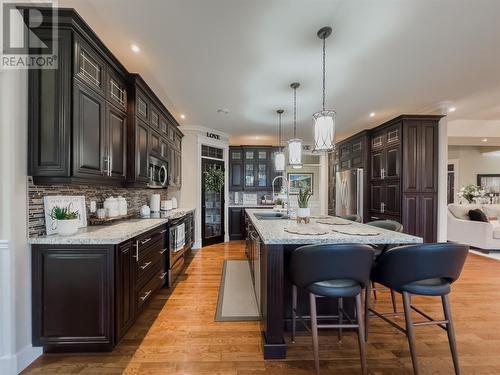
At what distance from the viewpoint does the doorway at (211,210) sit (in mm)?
5637

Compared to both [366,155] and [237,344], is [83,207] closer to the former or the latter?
[237,344]

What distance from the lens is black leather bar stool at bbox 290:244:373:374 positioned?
1555 mm

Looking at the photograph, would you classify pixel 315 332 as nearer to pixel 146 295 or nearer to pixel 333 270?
pixel 333 270

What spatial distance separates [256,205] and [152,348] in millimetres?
4912

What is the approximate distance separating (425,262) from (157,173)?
3.41 meters

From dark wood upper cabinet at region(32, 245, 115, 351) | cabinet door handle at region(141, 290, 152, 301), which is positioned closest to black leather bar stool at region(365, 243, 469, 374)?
dark wood upper cabinet at region(32, 245, 115, 351)

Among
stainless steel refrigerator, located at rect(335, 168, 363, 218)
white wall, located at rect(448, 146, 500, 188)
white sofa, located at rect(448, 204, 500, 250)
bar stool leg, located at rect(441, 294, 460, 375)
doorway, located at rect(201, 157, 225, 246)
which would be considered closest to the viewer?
bar stool leg, located at rect(441, 294, 460, 375)

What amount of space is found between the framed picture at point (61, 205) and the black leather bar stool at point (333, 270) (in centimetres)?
192

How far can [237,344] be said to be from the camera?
205 cm

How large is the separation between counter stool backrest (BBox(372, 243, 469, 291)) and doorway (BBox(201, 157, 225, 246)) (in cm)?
443

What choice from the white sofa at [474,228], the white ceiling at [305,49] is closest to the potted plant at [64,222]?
the white ceiling at [305,49]

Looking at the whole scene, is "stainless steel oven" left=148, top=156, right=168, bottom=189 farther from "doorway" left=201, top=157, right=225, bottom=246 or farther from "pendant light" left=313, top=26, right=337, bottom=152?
"pendant light" left=313, top=26, right=337, bottom=152

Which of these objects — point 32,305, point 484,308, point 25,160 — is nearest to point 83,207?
point 25,160

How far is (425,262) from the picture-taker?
158cm
